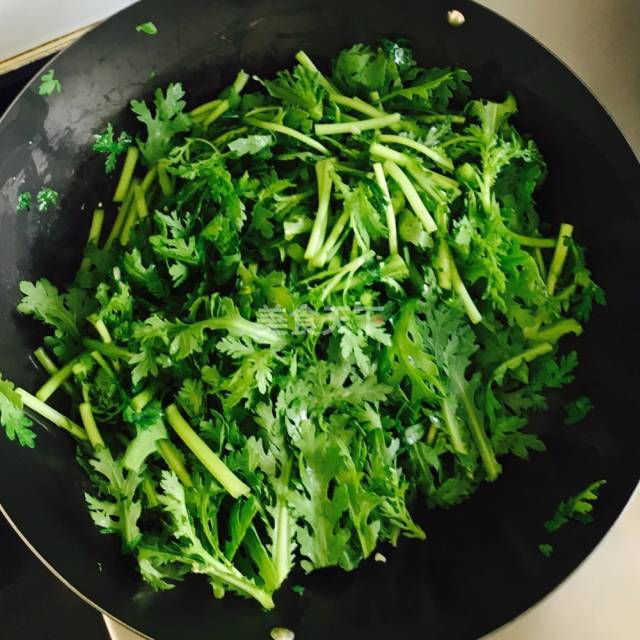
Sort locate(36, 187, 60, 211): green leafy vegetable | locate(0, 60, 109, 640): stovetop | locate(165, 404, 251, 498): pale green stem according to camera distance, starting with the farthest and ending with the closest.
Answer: locate(0, 60, 109, 640): stovetop < locate(36, 187, 60, 211): green leafy vegetable < locate(165, 404, 251, 498): pale green stem

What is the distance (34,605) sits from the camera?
1.25 meters

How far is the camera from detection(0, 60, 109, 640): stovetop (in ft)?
4.10

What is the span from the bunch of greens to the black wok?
4cm

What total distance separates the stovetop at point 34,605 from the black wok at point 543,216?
25 cm

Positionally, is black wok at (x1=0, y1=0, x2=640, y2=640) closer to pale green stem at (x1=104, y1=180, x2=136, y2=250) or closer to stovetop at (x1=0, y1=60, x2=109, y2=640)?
pale green stem at (x1=104, y1=180, x2=136, y2=250)

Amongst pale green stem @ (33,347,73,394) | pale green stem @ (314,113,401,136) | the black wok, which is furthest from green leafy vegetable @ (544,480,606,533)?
pale green stem @ (33,347,73,394)

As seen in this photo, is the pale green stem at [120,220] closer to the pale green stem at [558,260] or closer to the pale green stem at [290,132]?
the pale green stem at [290,132]

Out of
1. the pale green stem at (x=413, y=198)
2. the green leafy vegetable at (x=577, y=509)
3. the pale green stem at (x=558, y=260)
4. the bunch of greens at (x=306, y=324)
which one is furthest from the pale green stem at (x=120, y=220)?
the green leafy vegetable at (x=577, y=509)

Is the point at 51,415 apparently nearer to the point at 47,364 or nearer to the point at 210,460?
the point at 47,364

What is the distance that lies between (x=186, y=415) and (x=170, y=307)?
0.49ft

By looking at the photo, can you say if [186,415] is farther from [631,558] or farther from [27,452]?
[631,558]

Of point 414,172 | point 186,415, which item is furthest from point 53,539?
point 414,172

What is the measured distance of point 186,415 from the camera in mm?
1078

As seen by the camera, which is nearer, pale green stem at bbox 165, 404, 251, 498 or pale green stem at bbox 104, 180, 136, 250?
pale green stem at bbox 165, 404, 251, 498
